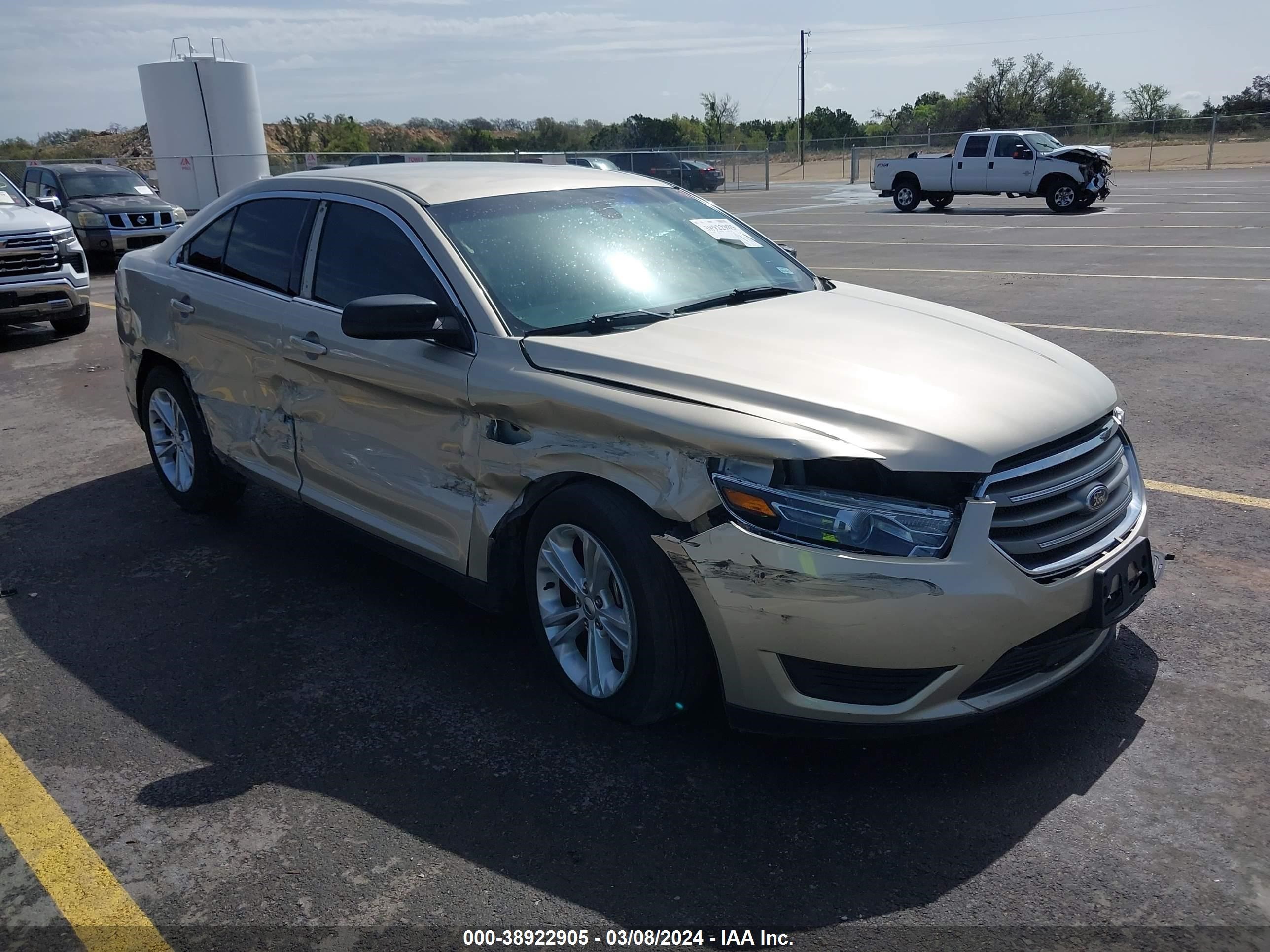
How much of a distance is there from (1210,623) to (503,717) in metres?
2.65

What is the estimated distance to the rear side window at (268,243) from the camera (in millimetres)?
4688

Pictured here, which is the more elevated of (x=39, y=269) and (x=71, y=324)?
(x=39, y=269)

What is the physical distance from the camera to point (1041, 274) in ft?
44.1

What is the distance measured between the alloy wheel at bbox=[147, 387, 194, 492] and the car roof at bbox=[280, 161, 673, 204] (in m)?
1.45

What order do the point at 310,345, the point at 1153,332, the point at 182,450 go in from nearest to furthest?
the point at 310,345 → the point at 182,450 → the point at 1153,332

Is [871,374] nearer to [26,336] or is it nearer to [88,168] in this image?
[26,336]

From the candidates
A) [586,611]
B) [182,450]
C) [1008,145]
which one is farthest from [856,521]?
[1008,145]

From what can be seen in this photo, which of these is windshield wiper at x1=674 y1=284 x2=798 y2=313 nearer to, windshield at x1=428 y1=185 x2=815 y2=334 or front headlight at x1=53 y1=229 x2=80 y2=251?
windshield at x1=428 y1=185 x2=815 y2=334

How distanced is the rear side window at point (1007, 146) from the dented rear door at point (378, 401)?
2377 centimetres

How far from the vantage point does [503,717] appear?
3641 mm

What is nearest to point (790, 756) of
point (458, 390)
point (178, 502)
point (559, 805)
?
point (559, 805)

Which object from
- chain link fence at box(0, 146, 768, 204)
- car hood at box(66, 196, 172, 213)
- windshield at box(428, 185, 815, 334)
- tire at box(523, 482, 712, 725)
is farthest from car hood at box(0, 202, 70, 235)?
chain link fence at box(0, 146, 768, 204)

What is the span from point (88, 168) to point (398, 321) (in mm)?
17537

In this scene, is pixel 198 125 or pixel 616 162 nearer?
pixel 198 125
